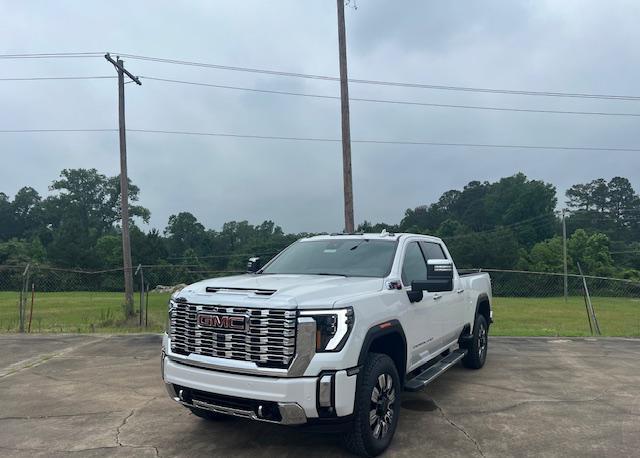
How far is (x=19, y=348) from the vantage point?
30.2 ft

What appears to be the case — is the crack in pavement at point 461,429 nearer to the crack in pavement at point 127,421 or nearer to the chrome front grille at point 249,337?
the chrome front grille at point 249,337

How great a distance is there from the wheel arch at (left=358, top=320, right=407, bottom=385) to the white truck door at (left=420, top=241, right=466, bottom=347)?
2.77ft

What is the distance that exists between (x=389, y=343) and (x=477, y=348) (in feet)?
10.6

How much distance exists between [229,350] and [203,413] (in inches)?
52.6

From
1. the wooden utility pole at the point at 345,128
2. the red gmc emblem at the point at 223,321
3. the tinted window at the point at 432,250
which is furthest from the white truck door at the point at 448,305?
the wooden utility pole at the point at 345,128

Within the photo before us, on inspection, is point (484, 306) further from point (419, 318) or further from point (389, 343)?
point (389, 343)

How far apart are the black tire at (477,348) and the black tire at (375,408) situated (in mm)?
3032

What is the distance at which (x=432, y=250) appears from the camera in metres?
6.39

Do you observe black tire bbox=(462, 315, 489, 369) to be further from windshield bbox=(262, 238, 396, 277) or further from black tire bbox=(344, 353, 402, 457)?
black tire bbox=(344, 353, 402, 457)

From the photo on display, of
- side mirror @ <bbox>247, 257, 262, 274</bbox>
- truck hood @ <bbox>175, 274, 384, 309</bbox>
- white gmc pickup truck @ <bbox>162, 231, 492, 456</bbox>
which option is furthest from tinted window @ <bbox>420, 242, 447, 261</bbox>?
side mirror @ <bbox>247, 257, 262, 274</bbox>

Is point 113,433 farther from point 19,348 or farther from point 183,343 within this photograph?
point 19,348

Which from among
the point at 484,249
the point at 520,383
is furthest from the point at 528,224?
the point at 520,383

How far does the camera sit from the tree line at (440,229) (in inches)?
3031

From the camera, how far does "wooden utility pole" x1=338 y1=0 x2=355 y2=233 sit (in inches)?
483
